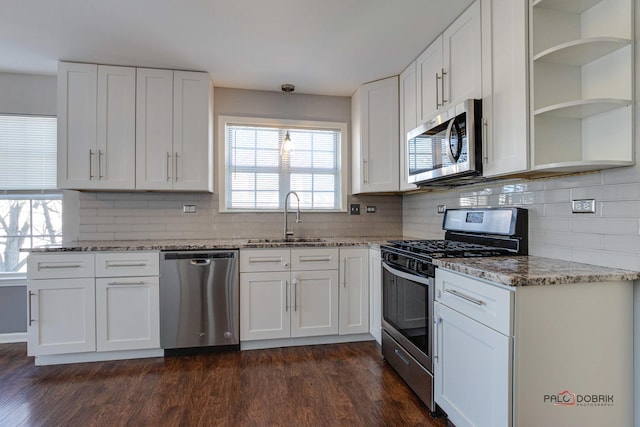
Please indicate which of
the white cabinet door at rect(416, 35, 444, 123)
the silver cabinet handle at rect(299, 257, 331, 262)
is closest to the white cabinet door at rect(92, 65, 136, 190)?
the silver cabinet handle at rect(299, 257, 331, 262)

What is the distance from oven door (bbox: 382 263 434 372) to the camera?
186 centimetres

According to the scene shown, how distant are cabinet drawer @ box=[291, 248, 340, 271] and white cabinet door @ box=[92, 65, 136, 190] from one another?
155 cm

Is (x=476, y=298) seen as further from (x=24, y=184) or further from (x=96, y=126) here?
(x=24, y=184)

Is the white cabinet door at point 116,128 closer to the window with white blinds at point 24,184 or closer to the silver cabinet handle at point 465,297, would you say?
the window with white blinds at point 24,184

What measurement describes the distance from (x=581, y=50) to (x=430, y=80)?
1.06 metres

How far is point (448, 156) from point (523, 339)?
1.18 metres

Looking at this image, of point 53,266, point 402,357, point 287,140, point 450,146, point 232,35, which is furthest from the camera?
point 287,140

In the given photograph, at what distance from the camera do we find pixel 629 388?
1.37 metres

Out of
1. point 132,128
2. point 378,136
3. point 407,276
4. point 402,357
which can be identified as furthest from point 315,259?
point 132,128

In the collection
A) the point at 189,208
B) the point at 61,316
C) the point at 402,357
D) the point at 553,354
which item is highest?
the point at 189,208

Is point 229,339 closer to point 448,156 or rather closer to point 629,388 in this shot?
point 448,156

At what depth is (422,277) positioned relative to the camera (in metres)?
1.90

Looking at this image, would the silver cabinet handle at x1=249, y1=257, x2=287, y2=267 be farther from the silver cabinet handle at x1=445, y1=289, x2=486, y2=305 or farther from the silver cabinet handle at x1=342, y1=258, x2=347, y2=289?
the silver cabinet handle at x1=445, y1=289, x2=486, y2=305

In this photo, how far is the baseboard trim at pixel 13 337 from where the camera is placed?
2906mm
